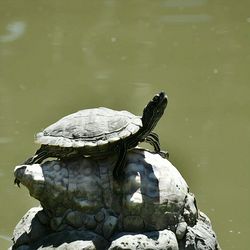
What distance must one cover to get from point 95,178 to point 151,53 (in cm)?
475

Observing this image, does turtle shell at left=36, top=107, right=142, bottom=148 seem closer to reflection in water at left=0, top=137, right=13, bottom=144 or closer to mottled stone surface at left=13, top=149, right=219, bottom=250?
mottled stone surface at left=13, top=149, right=219, bottom=250

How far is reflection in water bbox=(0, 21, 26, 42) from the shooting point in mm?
8641

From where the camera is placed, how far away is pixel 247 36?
336 inches

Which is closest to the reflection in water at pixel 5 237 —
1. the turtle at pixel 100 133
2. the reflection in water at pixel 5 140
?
the turtle at pixel 100 133

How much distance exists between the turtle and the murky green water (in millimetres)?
1367

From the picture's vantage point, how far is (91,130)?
341cm

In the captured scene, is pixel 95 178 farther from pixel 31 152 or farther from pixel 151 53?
pixel 151 53

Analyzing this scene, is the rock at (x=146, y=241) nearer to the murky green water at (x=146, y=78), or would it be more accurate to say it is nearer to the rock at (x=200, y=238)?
the rock at (x=200, y=238)

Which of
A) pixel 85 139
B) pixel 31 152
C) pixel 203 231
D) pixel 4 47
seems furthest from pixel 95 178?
pixel 4 47

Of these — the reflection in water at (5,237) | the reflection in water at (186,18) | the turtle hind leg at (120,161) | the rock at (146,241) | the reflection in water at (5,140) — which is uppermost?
the turtle hind leg at (120,161)

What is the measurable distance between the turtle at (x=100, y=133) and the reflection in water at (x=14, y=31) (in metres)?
5.27

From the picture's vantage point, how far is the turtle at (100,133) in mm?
3385

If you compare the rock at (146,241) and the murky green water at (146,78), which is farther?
the murky green water at (146,78)

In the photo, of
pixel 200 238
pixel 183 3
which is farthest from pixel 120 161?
pixel 183 3
